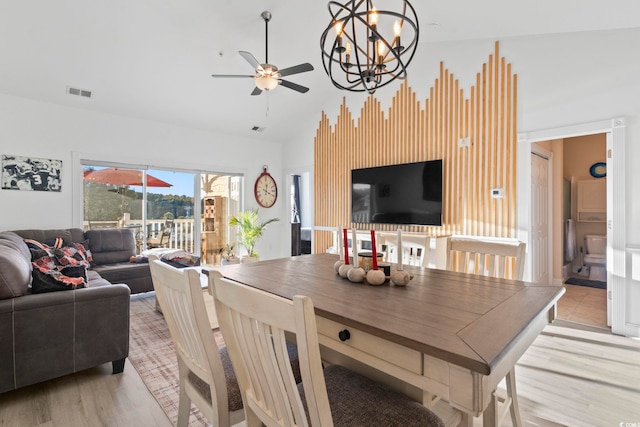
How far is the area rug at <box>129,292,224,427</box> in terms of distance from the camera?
1.97m

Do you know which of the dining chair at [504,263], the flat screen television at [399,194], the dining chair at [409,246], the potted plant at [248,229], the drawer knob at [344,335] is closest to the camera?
the drawer knob at [344,335]

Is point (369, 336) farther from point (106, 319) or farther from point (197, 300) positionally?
point (106, 319)

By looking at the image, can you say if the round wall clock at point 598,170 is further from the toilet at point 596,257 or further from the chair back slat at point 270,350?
the chair back slat at point 270,350

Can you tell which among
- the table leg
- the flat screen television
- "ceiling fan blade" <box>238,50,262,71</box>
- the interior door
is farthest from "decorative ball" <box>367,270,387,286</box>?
the interior door

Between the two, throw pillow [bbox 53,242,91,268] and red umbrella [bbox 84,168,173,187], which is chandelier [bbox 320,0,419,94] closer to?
throw pillow [bbox 53,242,91,268]

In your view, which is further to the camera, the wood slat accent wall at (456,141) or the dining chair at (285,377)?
the wood slat accent wall at (456,141)

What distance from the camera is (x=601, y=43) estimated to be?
10.2ft

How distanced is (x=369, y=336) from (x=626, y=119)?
11.9 ft

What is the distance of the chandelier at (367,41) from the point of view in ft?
4.94

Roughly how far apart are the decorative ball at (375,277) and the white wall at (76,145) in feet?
15.4

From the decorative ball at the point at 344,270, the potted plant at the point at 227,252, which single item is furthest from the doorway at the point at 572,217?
the potted plant at the point at 227,252

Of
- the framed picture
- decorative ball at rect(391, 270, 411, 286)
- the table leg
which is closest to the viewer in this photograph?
the table leg

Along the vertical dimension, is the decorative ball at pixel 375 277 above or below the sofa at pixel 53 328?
above

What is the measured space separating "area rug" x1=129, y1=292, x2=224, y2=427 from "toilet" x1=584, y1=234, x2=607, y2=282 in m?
5.84
